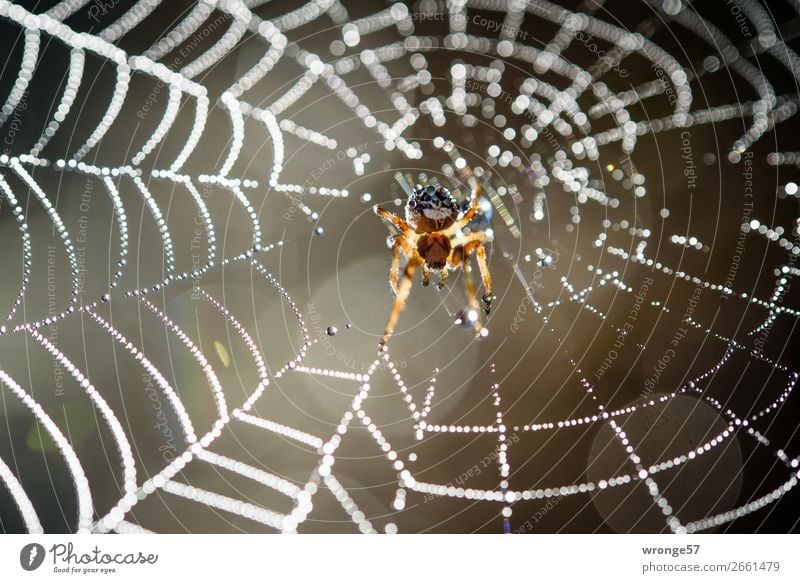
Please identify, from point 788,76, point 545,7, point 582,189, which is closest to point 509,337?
point 582,189

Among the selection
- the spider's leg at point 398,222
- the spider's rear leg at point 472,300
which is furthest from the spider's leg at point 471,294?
the spider's leg at point 398,222

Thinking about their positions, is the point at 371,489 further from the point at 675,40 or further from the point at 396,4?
the point at 675,40

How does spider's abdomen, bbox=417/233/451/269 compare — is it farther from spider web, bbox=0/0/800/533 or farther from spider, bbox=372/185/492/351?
spider web, bbox=0/0/800/533

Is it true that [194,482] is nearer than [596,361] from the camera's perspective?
Yes

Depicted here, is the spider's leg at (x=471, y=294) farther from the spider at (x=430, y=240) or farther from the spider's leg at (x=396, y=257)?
the spider's leg at (x=396, y=257)

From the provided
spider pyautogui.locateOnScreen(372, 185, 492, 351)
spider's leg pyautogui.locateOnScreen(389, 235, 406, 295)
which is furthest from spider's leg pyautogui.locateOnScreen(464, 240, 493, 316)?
spider's leg pyautogui.locateOnScreen(389, 235, 406, 295)

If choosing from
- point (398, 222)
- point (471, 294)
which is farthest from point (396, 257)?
point (471, 294)
